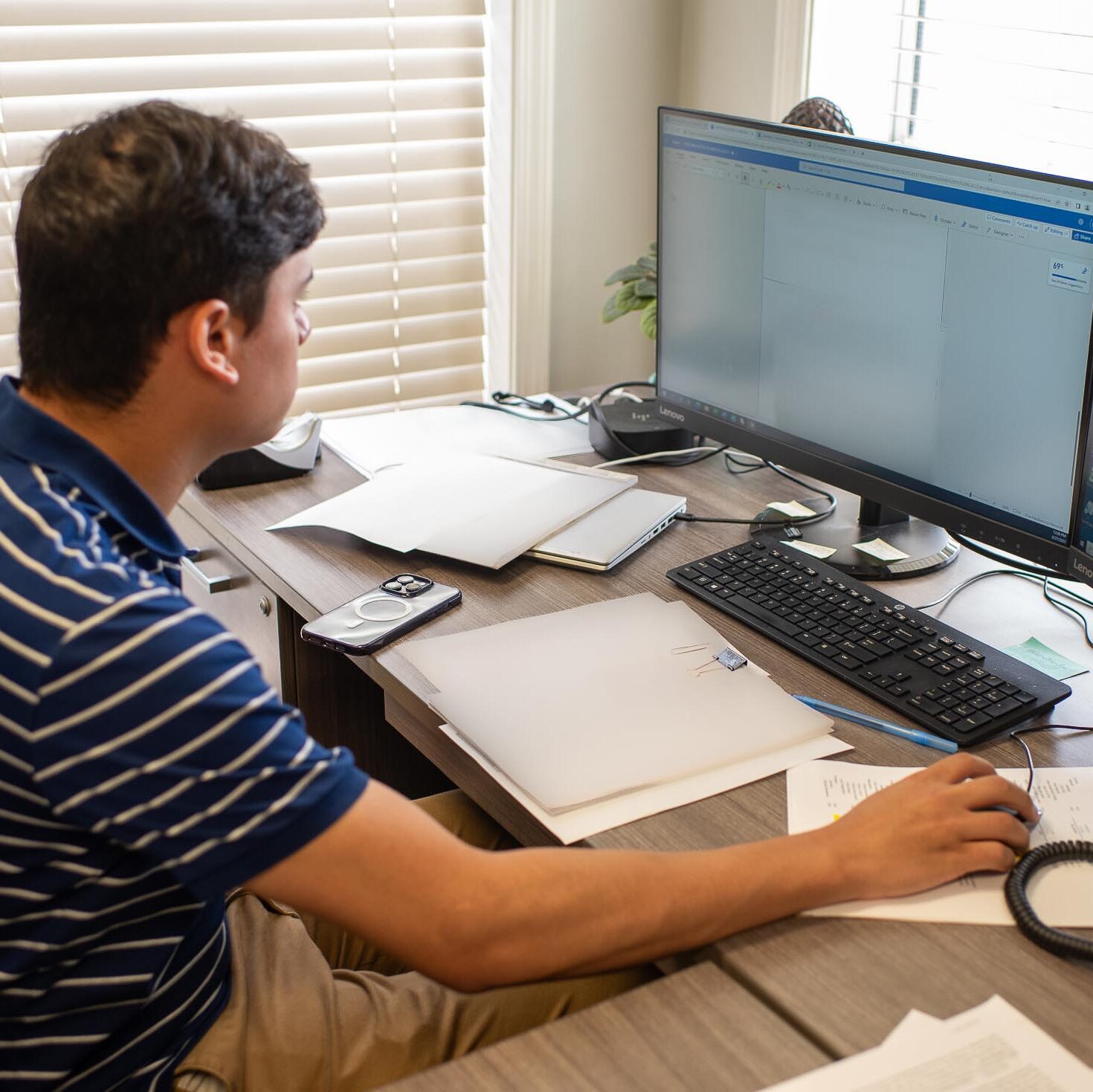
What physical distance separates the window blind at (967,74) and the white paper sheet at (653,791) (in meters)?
1.09

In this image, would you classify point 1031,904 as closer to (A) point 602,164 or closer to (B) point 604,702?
(B) point 604,702

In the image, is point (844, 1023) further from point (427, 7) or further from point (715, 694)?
point (427, 7)

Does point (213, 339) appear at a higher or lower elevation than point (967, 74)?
lower

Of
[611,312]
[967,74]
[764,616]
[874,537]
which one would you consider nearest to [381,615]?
[764,616]

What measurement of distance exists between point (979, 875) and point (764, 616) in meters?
0.42

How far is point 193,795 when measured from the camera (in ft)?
2.55

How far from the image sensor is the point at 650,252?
Answer: 2441 millimetres

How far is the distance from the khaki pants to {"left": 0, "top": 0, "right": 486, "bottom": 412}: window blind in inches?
51.5

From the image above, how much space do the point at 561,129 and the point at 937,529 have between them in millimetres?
1238

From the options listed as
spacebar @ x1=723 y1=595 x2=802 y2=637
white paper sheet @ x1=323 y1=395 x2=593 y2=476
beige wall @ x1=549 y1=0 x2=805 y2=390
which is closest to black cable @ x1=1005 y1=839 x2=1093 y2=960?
spacebar @ x1=723 y1=595 x2=802 y2=637

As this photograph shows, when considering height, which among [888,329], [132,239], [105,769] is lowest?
[105,769]

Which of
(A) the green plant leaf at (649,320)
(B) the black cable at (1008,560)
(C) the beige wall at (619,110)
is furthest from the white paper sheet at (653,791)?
(C) the beige wall at (619,110)

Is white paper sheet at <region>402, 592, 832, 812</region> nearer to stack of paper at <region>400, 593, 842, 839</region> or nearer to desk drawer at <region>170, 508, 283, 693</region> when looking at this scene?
stack of paper at <region>400, 593, 842, 839</region>

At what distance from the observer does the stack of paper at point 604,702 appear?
107cm
